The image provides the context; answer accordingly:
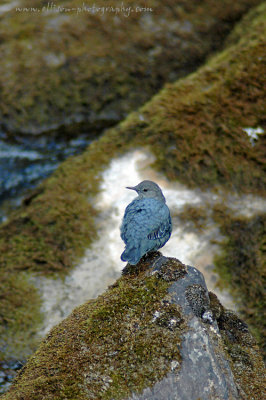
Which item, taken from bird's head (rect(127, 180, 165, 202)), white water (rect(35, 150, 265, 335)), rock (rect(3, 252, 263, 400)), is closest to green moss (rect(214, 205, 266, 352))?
white water (rect(35, 150, 265, 335))

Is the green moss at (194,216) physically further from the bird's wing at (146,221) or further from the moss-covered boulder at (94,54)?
the moss-covered boulder at (94,54)

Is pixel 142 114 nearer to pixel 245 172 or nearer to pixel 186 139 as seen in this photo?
pixel 186 139

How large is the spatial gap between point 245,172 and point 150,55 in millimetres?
4215

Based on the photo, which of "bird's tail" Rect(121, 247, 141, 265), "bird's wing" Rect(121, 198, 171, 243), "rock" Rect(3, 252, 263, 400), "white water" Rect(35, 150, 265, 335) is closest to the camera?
"rock" Rect(3, 252, 263, 400)

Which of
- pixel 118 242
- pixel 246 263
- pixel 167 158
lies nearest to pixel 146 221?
pixel 118 242

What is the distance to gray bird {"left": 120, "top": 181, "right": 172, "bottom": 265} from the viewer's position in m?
4.18

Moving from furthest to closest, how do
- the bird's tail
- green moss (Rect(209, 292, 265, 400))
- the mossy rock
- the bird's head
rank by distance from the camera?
the mossy rock → the bird's head → the bird's tail → green moss (Rect(209, 292, 265, 400))

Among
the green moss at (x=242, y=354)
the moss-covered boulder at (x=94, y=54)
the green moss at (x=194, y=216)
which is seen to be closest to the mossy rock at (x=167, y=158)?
the green moss at (x=194, y=216)

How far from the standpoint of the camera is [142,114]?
7.78 m

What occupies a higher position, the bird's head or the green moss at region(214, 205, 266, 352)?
the bird's head

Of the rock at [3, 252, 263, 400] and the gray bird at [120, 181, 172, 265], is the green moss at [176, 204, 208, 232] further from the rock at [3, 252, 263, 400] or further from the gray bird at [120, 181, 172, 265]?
the rock at [3, 252, 263, 400]

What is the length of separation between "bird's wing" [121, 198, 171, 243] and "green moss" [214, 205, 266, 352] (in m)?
1.79

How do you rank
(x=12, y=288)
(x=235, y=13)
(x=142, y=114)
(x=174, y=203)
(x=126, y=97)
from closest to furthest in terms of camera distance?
(x=12, y=288) < (x=174, y=203) < (x=142, y=114) < (x=126, y=97) < (x=235, y=13)

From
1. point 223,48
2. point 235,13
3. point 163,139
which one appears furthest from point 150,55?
point 163,139
